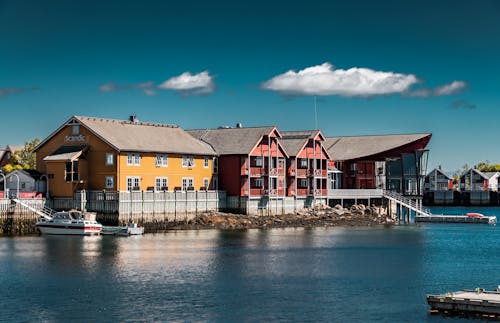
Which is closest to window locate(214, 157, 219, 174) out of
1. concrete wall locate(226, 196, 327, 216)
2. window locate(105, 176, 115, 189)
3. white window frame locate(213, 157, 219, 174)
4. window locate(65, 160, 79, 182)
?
white window frame locate(213, 157, 219, 174)

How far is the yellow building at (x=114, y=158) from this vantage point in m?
81.9

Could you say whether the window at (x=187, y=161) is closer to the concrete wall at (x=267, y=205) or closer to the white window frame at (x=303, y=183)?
the concrete wall at (x=267, y=205)

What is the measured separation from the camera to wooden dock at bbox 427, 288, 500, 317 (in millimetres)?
37062

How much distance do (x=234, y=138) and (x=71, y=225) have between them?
2793 centimetres

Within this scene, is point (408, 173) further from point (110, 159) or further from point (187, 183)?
point (110, 159)

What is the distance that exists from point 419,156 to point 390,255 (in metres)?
57.1

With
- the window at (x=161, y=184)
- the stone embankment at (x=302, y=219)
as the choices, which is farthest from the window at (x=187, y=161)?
the stone embankment at (x=302, y=219)

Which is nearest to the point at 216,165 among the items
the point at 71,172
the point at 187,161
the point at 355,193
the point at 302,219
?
the point at 187,161

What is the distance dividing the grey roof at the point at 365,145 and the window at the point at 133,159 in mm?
40718

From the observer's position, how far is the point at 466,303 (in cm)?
3759

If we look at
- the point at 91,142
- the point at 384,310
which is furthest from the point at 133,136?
the point at 384,310

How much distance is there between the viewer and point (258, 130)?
314 feet

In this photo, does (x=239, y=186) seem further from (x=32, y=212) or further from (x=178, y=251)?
(x=178, y=251)

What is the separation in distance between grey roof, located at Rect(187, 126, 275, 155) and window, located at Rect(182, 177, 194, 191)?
5.65m
